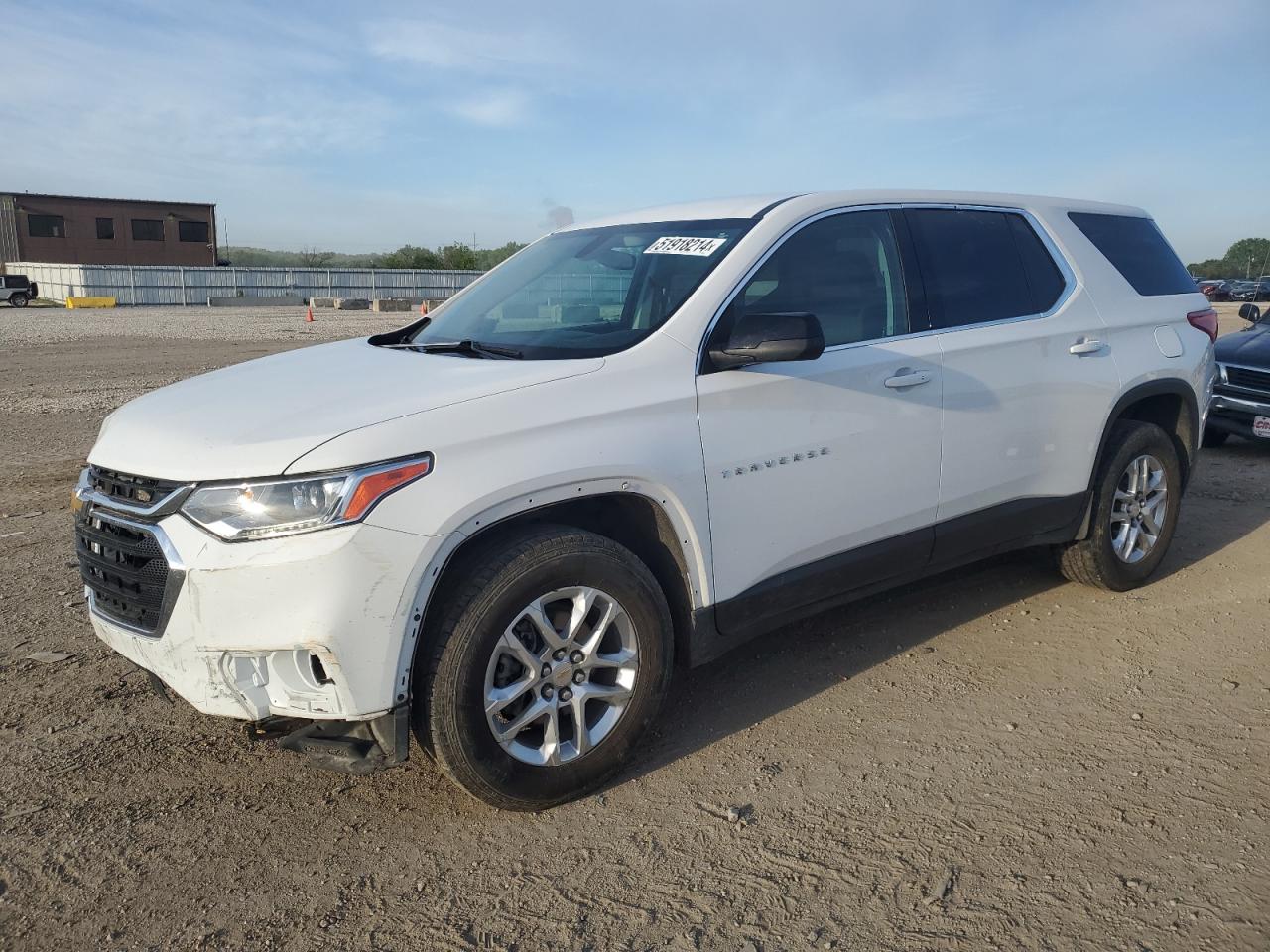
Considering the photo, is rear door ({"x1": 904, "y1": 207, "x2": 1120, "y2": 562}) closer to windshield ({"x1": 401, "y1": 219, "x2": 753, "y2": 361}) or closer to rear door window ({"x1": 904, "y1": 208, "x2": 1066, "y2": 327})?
rear door window ({"x1": 904, "y1": 208, "x2": 1066, "y2": 327})

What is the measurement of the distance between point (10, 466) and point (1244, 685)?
340 inches

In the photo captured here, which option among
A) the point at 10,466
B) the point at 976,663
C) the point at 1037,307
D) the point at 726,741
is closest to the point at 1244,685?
the point at 976,663

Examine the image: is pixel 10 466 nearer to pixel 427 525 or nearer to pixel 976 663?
pixel 427 525

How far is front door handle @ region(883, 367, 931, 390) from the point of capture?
3941 millimetres

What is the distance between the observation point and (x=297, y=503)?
2.79 m

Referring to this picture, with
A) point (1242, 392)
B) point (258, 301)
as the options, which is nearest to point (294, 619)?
point (1242, 392)

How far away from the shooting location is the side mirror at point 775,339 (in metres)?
3.35

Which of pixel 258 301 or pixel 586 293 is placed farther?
pixel 258 301

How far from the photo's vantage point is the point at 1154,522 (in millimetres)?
5312

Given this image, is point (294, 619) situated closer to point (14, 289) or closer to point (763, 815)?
point (763, 815)

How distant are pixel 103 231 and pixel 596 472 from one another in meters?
71.2

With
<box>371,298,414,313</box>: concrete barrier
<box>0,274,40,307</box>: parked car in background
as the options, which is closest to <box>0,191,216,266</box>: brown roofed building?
<box>0,274,40,307</box>: parked car in background

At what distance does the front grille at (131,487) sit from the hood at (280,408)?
0.03m

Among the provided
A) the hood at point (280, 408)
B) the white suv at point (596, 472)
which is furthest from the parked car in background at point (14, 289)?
the hood at point (280, 408)
